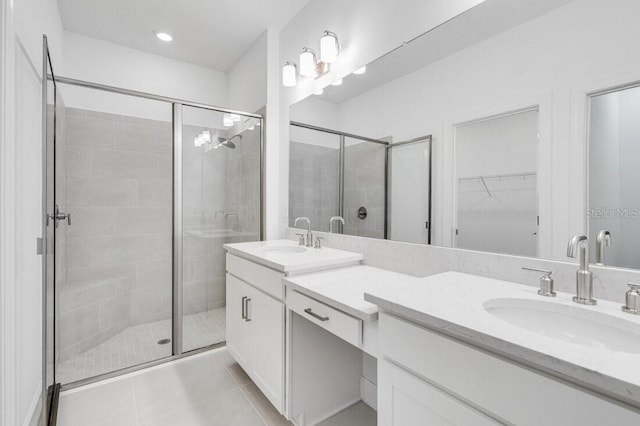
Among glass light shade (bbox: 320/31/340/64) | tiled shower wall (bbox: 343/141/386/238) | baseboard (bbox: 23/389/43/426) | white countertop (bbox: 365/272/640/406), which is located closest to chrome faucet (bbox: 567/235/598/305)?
A: white countertop (bbox: 365/272/640/406)

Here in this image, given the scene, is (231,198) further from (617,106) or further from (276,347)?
(617,106)

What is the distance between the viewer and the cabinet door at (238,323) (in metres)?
1.82

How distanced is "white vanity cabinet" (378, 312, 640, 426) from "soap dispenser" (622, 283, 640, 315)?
0.42 metres

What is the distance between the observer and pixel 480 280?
1.15 m

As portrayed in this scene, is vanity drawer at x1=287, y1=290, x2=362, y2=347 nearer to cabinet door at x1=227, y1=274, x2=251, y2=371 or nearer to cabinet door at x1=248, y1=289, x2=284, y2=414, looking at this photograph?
cabinet door at x1=248, y1=289, x2=284, y2=414

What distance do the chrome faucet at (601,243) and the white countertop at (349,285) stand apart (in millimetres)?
552

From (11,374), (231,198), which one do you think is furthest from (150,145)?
(11,374)

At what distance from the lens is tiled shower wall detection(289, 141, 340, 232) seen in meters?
2.06

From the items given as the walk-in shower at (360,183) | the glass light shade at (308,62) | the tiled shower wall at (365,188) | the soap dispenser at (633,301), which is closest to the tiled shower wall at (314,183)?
the walk-in shower at (360,183)

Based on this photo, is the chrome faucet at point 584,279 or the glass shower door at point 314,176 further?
the glass shower door at point 314,176

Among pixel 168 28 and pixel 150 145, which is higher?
pixel 168 28

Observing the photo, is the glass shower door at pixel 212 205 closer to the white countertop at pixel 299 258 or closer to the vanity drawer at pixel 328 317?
the white countertop at pixel 299 258

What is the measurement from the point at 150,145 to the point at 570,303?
302cm

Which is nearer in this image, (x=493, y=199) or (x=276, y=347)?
(x=493, y=199)
